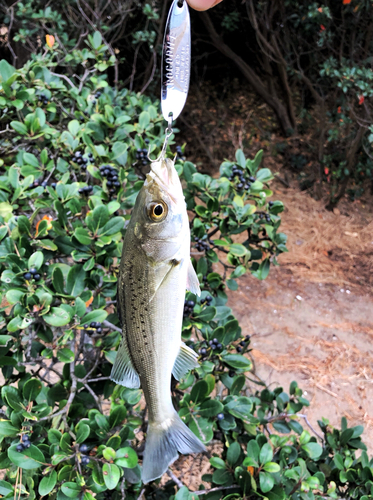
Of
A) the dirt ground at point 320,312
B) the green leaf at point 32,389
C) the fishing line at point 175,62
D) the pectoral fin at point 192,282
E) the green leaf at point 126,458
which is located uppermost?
the fishing line at point 175,62

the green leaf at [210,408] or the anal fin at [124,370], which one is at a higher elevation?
the anal fin at [124,370]

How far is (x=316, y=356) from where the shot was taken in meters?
4.33

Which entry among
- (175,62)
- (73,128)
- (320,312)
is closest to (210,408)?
(175,62)

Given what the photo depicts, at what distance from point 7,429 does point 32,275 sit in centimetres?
62

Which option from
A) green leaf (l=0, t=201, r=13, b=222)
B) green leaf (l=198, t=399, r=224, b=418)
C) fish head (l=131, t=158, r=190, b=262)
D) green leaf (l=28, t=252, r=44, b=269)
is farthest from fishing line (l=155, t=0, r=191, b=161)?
green leaf (l=198, t=399, r=224, b=418)

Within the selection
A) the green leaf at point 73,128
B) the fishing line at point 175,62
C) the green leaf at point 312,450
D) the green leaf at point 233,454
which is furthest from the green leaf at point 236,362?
the green leaf at point 73,128

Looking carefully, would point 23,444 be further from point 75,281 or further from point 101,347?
point 75,281

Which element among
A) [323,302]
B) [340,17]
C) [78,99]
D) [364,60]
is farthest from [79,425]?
[340,17]

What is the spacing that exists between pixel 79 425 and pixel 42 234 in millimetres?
870

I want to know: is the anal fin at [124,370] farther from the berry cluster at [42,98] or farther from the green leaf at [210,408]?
the berry cluster at [42,98]

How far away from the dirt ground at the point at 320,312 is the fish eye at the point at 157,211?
7.92ft

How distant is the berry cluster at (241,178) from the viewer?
247cm

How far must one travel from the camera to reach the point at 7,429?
155 cm

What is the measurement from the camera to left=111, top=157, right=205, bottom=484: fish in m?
1.20
